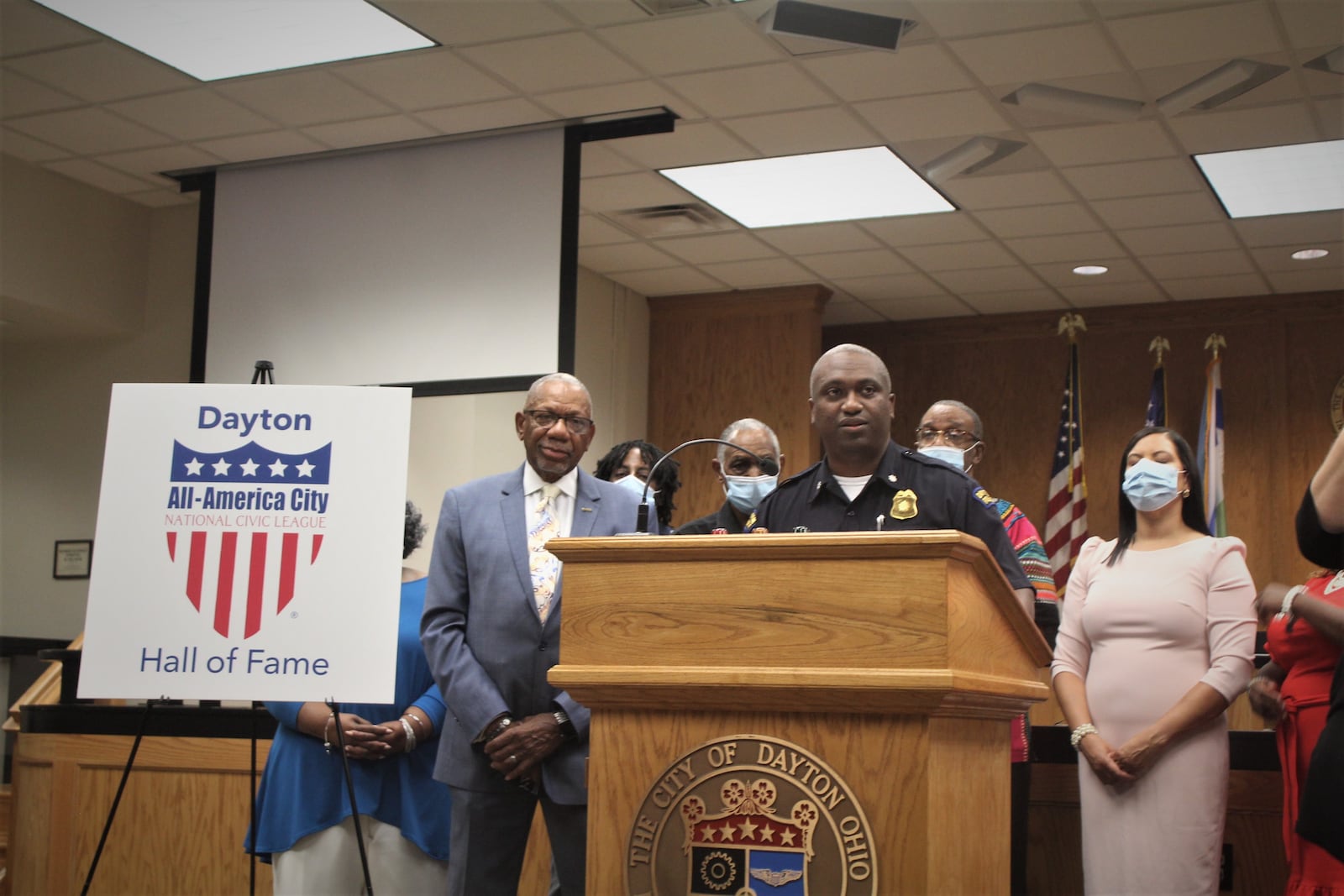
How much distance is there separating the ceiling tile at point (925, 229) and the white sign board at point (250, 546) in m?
5.01

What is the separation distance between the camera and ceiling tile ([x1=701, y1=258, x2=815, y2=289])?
320 inches

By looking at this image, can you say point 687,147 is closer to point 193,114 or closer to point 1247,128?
point 193,114

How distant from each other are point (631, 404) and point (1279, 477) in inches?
165

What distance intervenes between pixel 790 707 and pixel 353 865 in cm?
156

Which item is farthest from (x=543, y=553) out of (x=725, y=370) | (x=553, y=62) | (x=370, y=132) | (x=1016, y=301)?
(x=1016, y=301)

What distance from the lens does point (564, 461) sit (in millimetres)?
3002

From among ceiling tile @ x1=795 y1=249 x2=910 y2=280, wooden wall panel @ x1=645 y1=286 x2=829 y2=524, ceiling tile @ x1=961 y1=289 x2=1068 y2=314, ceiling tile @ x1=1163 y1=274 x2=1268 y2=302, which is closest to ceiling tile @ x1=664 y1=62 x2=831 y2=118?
ceiling tile @ x1=795 y1=249 x2=910 y2=280

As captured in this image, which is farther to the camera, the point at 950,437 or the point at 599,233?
the point at 599,233

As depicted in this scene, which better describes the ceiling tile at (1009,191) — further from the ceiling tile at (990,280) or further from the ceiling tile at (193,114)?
the ceiling tile at (193,114)

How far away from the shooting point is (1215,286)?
835cm

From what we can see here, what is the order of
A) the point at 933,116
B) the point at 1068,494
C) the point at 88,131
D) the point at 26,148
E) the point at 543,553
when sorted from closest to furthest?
the point at 543,553 → the point at 933,116 → the point at 88,131 → the point at 26,148 → the point at 1068,494

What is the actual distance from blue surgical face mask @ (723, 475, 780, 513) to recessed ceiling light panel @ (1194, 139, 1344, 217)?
3.45 metres

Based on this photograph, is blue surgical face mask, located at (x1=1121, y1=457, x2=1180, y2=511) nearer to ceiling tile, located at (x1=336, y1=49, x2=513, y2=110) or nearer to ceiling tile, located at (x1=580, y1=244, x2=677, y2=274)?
ceiling tile, located at (x1=336, y1=49, x2=513, y2=110)

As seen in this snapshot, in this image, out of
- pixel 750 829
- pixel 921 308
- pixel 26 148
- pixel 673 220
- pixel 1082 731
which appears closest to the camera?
pixel 750 829
